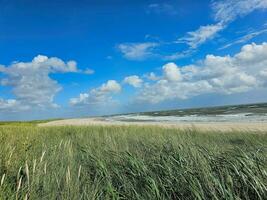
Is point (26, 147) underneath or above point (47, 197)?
above

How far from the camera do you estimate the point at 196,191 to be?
334 cm

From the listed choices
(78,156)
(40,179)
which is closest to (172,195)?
(40,179)

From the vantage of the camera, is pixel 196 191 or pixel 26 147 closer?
pixel 196 191

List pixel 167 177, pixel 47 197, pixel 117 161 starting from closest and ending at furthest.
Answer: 1. pixel 47 197
2. pixel 167 177
3. pixel 117 161

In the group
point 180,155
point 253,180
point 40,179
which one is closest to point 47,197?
point 40,179

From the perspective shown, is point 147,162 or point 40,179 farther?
point 147,162

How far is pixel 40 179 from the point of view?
3.65m

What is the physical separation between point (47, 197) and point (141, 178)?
1206 mm

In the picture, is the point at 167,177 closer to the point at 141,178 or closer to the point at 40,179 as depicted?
the point at 141,178

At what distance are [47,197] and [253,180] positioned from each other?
2.23m

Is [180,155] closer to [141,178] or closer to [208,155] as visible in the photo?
[208,155]

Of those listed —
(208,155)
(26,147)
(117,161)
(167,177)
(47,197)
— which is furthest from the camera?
(26,147)

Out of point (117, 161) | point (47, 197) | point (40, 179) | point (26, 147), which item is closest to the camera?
point (47, 197)

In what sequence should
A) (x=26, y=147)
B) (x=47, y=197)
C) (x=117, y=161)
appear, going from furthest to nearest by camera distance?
(x=26, y=147)
(x=117, y=161)
(x=47, y=197)
